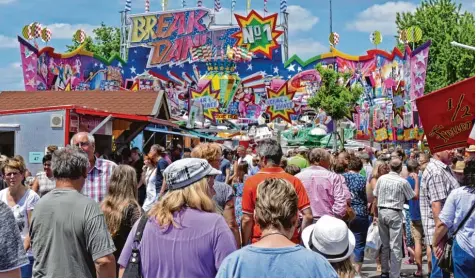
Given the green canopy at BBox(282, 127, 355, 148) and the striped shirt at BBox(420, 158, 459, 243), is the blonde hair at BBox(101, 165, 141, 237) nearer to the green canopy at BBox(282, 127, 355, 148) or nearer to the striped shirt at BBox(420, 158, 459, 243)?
the striped shirt at BBox(420, 158, 459, 243)

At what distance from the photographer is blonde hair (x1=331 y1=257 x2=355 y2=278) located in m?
3.15

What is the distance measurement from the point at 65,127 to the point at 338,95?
69.6ft

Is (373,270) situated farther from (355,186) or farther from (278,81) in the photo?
(278,81)

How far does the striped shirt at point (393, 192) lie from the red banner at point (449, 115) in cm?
218

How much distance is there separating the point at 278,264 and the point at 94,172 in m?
3.65

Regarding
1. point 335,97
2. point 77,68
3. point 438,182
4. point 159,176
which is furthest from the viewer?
point 77,68

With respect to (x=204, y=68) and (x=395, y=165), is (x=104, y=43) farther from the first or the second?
(x=395, y=165)

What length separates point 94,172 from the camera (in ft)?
20.0

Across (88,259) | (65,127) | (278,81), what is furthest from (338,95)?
(88,259)

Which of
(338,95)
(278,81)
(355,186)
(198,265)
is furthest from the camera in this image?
(278,81)

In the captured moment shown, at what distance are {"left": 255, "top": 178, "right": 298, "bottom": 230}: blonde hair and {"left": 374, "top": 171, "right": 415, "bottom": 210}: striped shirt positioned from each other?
228 inches

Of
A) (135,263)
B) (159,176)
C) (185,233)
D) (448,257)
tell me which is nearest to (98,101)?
(159,176)

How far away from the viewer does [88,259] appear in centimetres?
403

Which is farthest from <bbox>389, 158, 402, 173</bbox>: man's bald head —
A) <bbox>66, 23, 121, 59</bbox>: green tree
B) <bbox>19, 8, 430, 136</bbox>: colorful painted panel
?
<bbox>66, 23, 121, 59</bbox>: green tree
